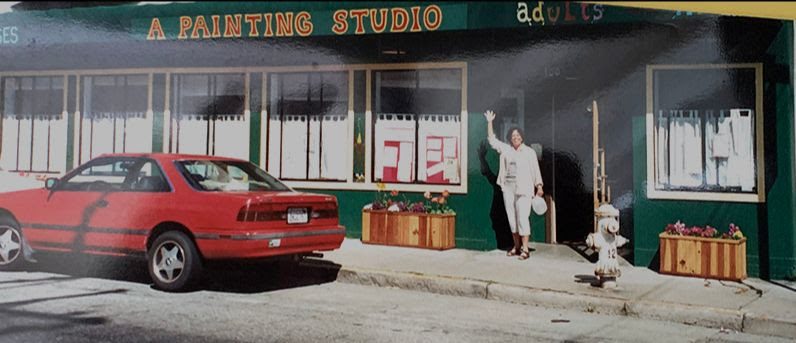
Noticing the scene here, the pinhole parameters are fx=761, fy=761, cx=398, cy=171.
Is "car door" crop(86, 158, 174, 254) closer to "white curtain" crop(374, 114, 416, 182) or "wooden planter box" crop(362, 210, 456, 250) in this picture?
"wooden planter box" crop(362, 210, 456, 250)

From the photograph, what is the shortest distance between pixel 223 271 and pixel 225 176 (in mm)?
1420

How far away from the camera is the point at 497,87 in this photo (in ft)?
34.9

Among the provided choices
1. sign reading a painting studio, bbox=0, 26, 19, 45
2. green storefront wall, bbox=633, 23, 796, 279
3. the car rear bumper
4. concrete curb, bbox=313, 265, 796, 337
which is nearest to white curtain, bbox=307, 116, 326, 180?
concrete curb, bbox=313, 265, 796, 337

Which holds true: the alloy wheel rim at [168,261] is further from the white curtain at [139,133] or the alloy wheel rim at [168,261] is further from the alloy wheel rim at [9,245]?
the white curtain at [139,133]

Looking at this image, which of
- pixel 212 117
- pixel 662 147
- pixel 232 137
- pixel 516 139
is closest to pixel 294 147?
pixel 232 137

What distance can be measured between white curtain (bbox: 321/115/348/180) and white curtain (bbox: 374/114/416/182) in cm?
51

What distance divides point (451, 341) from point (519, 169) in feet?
14.5

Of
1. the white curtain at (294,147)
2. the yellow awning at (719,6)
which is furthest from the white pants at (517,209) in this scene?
the yellow awning at (719,6)

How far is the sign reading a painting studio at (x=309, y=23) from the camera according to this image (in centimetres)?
1012

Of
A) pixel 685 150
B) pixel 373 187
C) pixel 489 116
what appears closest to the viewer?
pixel 685 150

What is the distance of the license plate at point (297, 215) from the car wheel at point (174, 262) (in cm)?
96

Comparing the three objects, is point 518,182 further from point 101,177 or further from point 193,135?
point 193,135

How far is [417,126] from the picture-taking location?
36.7ft

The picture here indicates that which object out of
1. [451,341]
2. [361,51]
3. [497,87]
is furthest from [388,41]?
[451,341]
